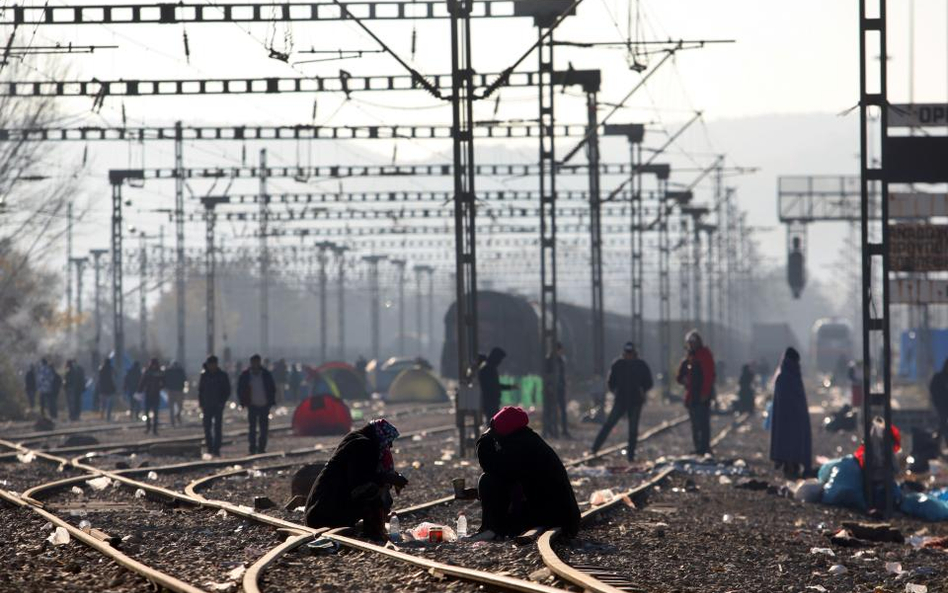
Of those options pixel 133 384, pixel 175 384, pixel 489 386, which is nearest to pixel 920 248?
pixel 489 386

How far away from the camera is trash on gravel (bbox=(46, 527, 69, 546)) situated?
11922 millimetres

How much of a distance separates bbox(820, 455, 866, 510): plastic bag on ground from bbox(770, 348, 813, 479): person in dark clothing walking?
1.86m

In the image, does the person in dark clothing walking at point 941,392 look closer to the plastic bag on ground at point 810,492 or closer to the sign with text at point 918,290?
the sign with text at point 918,290

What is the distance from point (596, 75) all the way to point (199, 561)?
2363 cm

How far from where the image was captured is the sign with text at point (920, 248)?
1841cm

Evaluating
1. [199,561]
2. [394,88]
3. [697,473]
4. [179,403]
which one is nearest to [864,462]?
[697,473]

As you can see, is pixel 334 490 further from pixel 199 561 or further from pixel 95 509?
pixel 95 509

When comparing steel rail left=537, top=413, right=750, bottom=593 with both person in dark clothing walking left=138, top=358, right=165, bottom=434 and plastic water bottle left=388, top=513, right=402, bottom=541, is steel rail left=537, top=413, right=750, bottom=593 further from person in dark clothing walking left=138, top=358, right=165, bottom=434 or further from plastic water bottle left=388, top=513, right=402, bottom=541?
person in dark clothing walking left=138, top=358, right=165, bottom=434

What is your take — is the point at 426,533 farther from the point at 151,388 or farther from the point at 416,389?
the point at 416,389

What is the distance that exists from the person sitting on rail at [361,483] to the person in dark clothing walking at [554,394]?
18.8m

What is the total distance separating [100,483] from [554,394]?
13971mm

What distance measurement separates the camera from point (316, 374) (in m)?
44.0

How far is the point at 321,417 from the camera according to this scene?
31797mm

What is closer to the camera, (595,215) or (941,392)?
(941,392)
